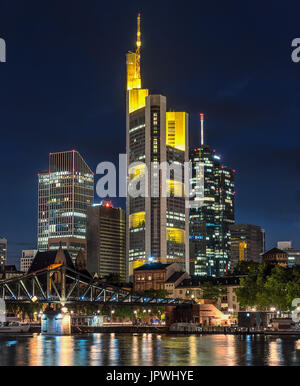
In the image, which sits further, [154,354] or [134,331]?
[134,331]

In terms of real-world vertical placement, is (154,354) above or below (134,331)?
above

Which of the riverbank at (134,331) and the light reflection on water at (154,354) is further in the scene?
the riverbank at (134,331)

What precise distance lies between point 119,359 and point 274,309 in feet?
278

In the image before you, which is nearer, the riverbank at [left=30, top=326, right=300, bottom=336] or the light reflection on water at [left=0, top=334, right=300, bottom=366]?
the light reflection on water at [left=0, top=334, right=300, bottom=366]

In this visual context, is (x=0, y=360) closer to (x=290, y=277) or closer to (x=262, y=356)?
(x=262, y=356)

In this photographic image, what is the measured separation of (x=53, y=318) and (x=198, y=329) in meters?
33.4

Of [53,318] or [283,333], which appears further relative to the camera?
[53,318]

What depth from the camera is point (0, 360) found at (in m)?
89.0
